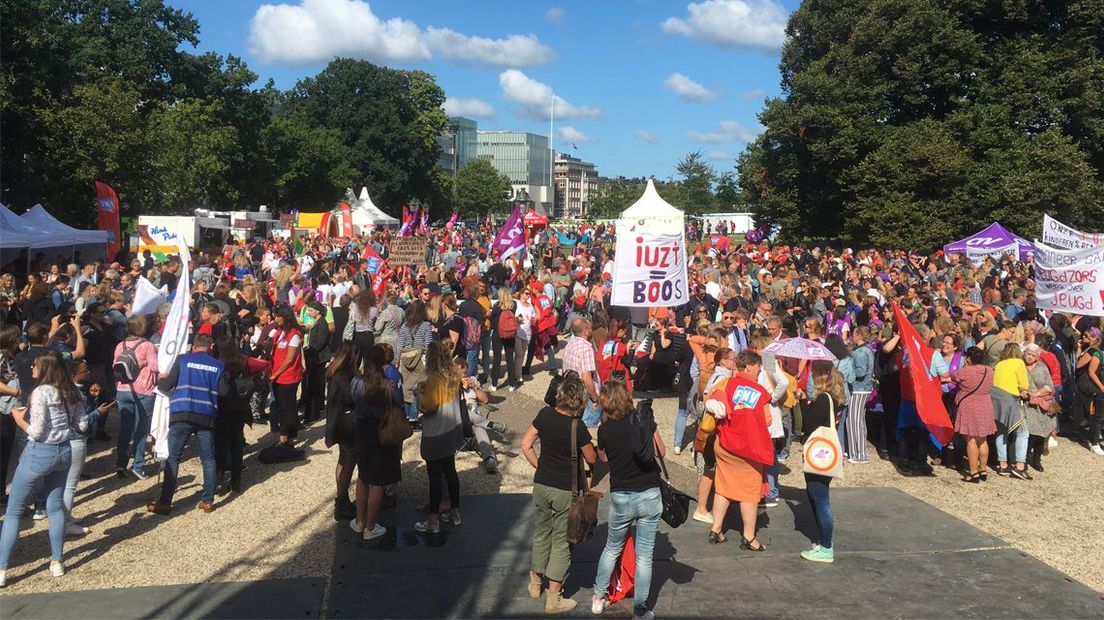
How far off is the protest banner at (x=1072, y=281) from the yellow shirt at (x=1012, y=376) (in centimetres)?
252

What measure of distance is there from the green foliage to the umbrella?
30.7 metres

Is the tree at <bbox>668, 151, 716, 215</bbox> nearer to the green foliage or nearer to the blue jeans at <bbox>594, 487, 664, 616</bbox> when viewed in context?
the green foliage

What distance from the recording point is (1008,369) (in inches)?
372

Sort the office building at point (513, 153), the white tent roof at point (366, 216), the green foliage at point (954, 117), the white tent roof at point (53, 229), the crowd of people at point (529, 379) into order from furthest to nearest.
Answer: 1. the office building at point (513, 153)
2. the white tent roof at point (366, 216)
3. the green foliage at point (954, 117)
4. the white tent roof at point (53, 229)
5. the crowd of people at point (529, 379)

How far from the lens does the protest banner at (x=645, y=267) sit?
10.9m

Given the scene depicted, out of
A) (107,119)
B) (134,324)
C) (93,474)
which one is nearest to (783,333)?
(134,324)

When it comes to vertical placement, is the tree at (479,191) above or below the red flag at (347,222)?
above

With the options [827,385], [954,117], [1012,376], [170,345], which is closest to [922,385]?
[1012,376]

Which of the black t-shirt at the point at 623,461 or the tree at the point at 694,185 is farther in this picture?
the tree at the point at 694,185

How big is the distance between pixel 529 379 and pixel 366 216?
43.9 metres

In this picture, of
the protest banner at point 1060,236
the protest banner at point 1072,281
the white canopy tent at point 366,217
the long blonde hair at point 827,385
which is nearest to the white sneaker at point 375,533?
the long blonde hair at point 827,385

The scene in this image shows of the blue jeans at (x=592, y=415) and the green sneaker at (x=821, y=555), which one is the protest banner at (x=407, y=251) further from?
the green sneaker at (x=821, y=555)

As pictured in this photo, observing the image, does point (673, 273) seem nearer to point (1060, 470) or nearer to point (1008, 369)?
point (1008, 369)

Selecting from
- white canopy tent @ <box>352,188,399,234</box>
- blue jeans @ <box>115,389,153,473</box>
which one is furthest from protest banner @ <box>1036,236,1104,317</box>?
white canopy tent @ <box>352,188,399,234</box>
